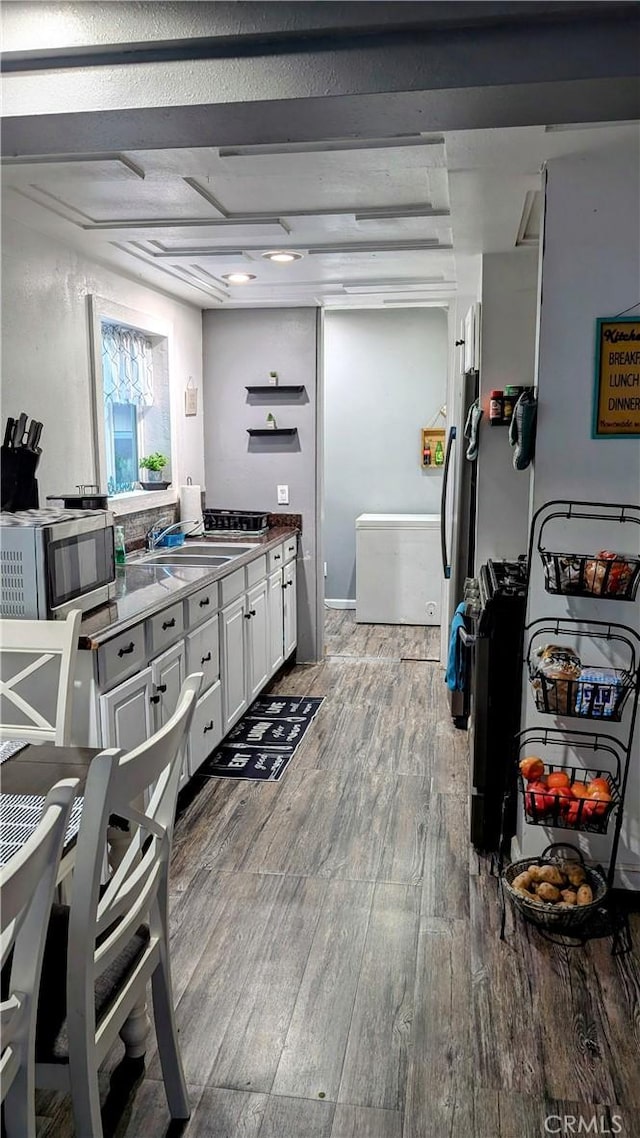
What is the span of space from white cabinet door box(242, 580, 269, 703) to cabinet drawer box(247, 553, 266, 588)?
0.12 feet

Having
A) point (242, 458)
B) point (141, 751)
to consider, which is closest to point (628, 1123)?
point (141, 751)

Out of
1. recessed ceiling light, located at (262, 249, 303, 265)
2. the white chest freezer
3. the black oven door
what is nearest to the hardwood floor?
the black oven door

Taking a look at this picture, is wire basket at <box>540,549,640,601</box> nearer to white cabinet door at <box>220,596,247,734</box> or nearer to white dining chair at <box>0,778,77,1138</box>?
white dining chair at <box>0,778,77,1138</box>

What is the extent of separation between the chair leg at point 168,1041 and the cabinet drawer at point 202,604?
172 cm

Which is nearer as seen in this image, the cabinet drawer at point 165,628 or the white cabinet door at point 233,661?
the cabinet drawer at point 165,628

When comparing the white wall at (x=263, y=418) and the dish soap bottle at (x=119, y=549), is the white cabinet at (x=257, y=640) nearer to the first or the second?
the dish soap bottle at (x=119, y=549)

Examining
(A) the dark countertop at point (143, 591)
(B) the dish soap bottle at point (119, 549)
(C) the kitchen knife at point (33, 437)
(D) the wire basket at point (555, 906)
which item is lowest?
(D) the wire basket at point (555, 906)

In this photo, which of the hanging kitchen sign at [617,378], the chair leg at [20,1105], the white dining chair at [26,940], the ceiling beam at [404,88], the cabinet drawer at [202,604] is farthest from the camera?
the cabinet drawer at [202,604]

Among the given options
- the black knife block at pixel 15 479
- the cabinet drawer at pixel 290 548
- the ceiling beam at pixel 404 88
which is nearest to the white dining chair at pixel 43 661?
the black knife block at pixel 15 479

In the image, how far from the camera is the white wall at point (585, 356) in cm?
239

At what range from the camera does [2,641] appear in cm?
223

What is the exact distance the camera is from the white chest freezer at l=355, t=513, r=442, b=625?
6266 millimetres

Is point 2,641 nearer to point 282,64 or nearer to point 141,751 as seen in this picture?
point 141,751

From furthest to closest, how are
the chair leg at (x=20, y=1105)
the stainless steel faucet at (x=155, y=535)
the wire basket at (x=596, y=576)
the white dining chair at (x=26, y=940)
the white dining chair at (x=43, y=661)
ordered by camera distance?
1. the stainless steel faucet at (x=155, y=535)
2. the wire basket at (x=596, y=576)
3. the white dining chair at (x=43, y=661)
4. the chair leg at (x=20, y=1105)
5. the white dining chair at (x=26, y=940)
